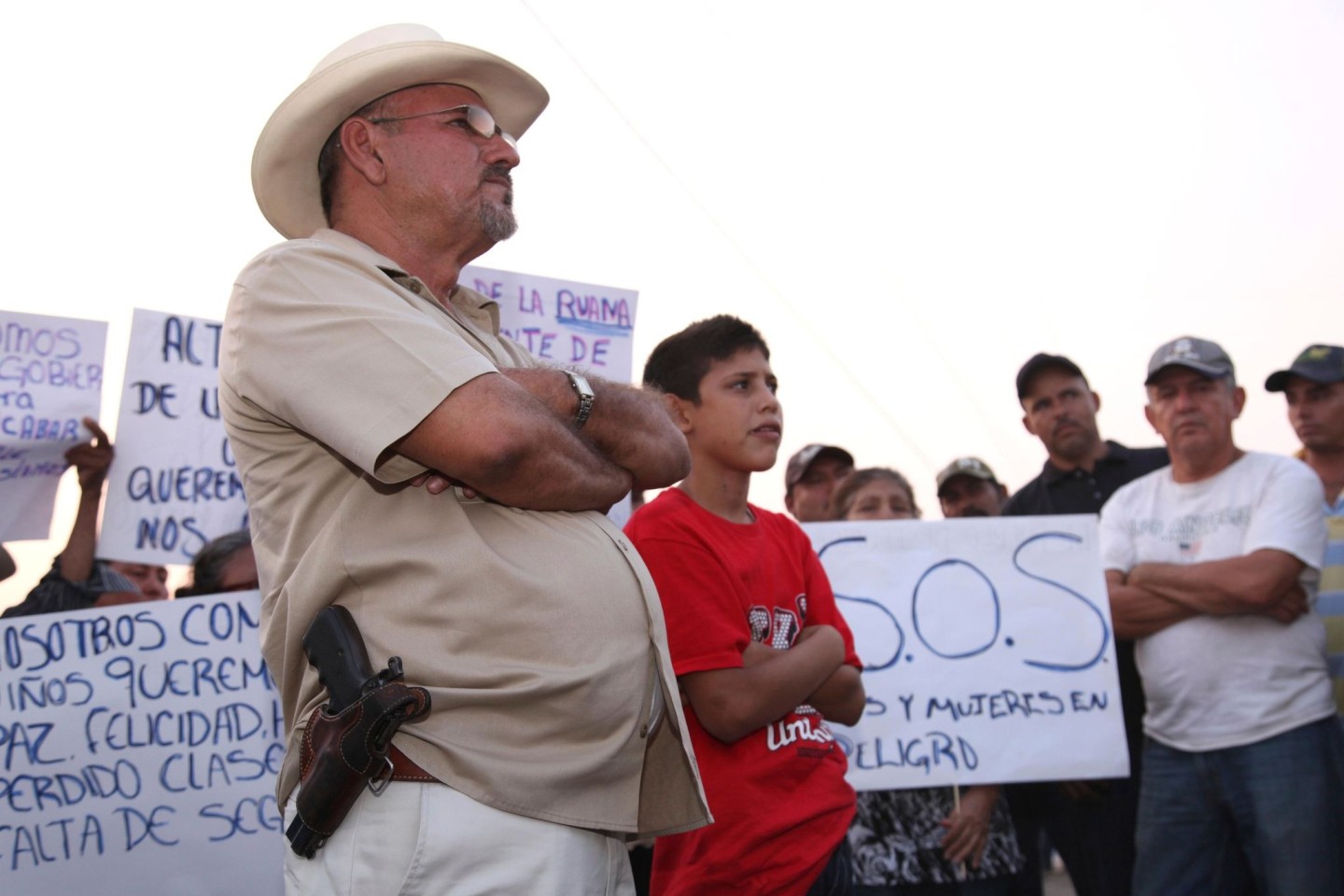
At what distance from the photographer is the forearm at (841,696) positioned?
3021 mm

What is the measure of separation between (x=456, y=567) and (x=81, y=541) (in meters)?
2.74

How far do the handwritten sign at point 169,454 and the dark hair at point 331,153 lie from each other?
68.8 inches

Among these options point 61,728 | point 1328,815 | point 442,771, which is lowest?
point 1328,815

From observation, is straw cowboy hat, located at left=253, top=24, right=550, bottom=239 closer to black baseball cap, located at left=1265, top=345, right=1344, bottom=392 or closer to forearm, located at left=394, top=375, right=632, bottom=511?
forearm, located at left=394, top=375, right=632, bottom=511

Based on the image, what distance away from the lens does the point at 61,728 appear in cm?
372

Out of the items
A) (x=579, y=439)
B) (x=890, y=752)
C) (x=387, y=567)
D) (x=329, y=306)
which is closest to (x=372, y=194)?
(x=329, y=306)

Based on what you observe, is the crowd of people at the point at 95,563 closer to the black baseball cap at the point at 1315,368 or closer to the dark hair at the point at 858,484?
the dark hair at the point at 858,484

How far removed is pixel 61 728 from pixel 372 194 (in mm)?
2248

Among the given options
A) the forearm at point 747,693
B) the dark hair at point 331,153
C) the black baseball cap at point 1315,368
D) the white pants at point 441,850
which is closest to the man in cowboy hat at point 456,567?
the white pants at point 441,850

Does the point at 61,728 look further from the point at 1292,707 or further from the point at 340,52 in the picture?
the point at 1292,707

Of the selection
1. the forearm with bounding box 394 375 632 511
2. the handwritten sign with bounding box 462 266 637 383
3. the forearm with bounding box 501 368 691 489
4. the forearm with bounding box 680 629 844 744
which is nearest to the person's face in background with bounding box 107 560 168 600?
the handwritten sign with bounding box 462 266 637 383

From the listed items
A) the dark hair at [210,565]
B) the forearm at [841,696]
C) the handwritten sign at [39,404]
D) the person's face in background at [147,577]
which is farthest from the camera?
the person's face in background at [147,577]

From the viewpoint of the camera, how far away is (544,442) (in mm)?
1950

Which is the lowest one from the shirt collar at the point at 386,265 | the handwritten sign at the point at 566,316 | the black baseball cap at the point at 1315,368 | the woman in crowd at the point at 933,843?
the woman in crowd at the point at 933,843
